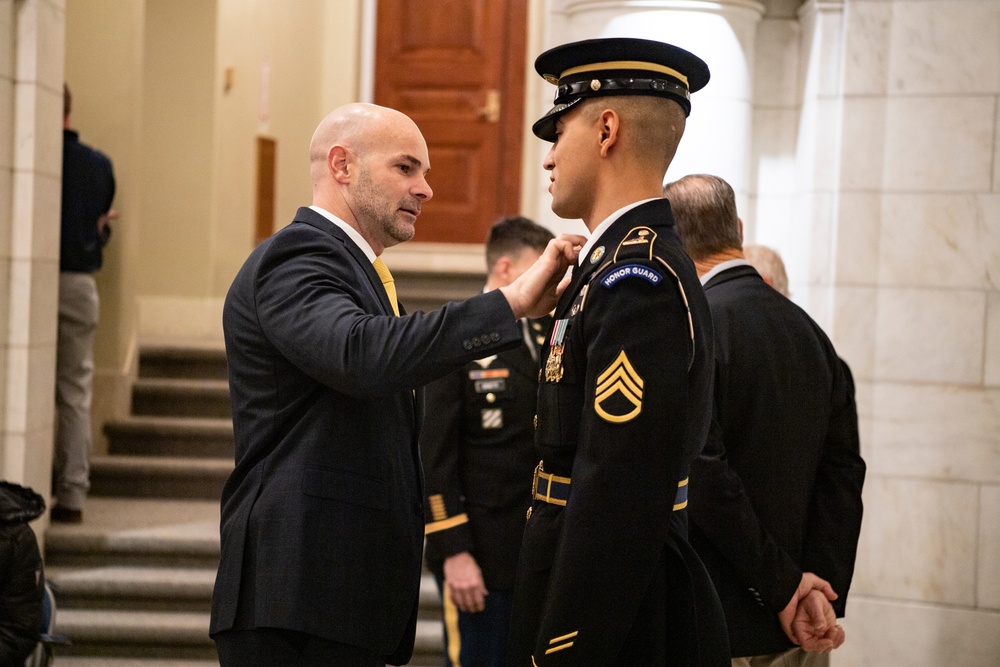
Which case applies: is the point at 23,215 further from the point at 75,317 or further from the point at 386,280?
the point at 386,280

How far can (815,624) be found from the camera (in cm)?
208

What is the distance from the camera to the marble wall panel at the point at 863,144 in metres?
3.71

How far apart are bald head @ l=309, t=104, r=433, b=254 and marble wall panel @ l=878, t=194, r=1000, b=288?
237 cm

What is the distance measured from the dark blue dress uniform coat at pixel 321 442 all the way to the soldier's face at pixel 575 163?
18cm

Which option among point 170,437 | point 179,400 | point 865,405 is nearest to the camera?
point 865,405

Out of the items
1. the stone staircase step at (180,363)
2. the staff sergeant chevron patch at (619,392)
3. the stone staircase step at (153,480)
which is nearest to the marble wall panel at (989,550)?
the staff sergeant chevron patch at (619,392)

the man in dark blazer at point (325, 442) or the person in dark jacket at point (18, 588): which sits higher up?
the man in dark blazer at point (325, 442)

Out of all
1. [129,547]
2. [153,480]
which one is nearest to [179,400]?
[153,480]

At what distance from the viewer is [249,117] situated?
7234 millimetres

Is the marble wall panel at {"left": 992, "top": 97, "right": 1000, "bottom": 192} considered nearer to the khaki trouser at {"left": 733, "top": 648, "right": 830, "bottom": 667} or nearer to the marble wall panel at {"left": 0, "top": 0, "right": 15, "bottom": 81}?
the khaki trouser at {"left": 733, "top": 648, "right": 830, "bottom": 667}

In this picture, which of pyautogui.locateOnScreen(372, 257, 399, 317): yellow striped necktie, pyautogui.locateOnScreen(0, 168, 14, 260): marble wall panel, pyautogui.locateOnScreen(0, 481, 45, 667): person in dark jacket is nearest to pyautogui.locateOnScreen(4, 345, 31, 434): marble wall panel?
pyautogui.locateOnScreen(0, 168, 14, 260): marble wall panel

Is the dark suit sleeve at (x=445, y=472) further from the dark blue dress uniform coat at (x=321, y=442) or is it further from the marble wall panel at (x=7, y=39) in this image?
the marble wall panel at (x=7, y=39)

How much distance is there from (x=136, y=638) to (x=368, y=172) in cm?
304

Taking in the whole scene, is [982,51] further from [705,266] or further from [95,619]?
[95,619]
